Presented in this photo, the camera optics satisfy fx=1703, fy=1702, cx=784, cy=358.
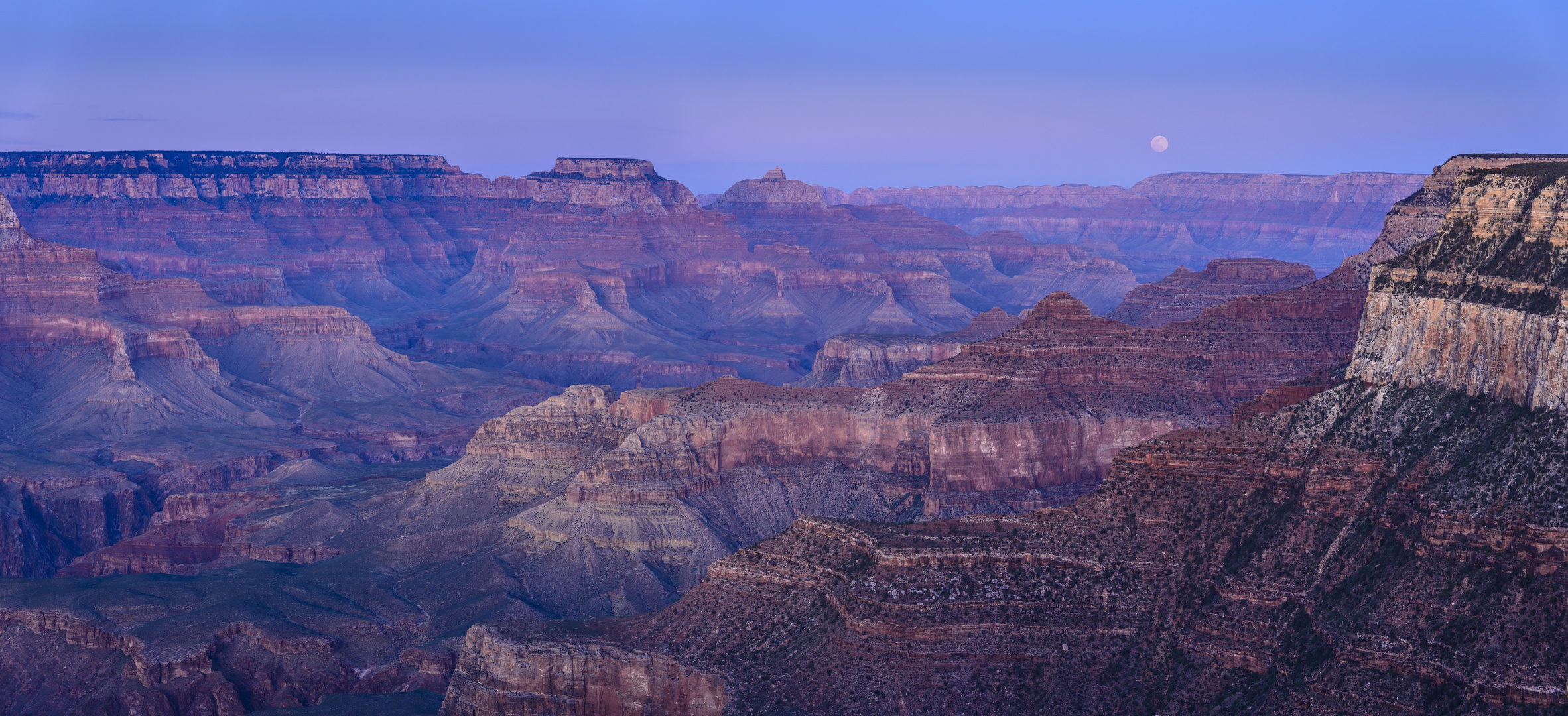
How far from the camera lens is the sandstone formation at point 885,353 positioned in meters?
154

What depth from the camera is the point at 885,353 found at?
157 metres

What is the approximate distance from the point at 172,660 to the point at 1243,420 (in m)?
51.6

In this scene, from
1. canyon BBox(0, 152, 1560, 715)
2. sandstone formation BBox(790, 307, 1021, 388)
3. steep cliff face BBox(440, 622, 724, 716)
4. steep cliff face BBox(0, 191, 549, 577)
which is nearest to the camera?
canyon BBox(0, 152, 1560, 715)

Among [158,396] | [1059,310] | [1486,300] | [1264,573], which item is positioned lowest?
[158,396]

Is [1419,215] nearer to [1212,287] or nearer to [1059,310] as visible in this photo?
[1059,310]

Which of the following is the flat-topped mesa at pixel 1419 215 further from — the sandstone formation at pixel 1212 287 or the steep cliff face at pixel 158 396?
the steep cliff face at pixel 158 396

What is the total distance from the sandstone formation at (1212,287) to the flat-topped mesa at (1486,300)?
72343 millimetres

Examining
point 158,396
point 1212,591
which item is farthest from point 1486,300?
point 158,396

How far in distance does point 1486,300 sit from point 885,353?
104395 millimetres

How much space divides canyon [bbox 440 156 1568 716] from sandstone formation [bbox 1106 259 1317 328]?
239 feet

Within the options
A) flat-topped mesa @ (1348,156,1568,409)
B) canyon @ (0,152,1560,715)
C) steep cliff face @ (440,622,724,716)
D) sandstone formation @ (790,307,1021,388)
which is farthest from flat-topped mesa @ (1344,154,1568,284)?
steep cliff face @ (440,622,724,716)

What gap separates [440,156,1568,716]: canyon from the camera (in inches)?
1865

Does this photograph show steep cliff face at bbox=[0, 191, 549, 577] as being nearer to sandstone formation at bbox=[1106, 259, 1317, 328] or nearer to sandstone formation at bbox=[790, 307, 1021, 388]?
sandstone formation at bbox=[790, 307, 1021, 388]

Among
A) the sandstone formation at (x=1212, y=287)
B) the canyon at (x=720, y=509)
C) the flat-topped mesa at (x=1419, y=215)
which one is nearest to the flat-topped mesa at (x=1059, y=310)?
the canyon at (x=720, y=509)
